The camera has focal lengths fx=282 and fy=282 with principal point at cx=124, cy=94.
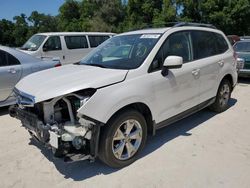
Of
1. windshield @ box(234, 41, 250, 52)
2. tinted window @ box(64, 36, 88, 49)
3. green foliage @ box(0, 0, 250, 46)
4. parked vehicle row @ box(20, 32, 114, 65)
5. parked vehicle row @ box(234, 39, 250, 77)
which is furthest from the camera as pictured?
green foliage @ box(0, 0, 250, 46)

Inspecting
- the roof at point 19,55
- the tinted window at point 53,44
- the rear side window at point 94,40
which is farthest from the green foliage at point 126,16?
the roof at point 19,55

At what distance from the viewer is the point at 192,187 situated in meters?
3.26

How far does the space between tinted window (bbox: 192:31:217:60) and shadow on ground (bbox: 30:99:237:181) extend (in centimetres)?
126

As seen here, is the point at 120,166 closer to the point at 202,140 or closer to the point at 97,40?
the point at 202,140

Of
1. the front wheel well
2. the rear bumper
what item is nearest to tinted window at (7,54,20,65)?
the front wheel well

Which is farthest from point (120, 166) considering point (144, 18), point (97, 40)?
point (144, 18)

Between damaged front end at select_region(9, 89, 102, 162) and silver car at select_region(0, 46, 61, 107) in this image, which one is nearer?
damaged front end at select_region(9, 89, 102, 162)

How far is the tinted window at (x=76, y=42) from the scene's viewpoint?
11516 millimetres

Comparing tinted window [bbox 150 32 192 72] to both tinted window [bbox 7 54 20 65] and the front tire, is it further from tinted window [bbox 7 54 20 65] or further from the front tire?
tinted window [bbox 7 54 20 65]

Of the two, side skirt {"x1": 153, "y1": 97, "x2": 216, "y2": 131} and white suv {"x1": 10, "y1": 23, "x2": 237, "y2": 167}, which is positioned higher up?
white suv {"x1": 10, "y1": 23, "x2": 237, "y2": 167}

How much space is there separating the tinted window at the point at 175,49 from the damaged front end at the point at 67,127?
1.19 meters

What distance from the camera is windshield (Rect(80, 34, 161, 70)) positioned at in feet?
13.0

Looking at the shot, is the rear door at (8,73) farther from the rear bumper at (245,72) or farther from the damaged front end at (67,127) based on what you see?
the rear bumper at (245,72)

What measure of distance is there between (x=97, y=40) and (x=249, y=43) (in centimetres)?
625
